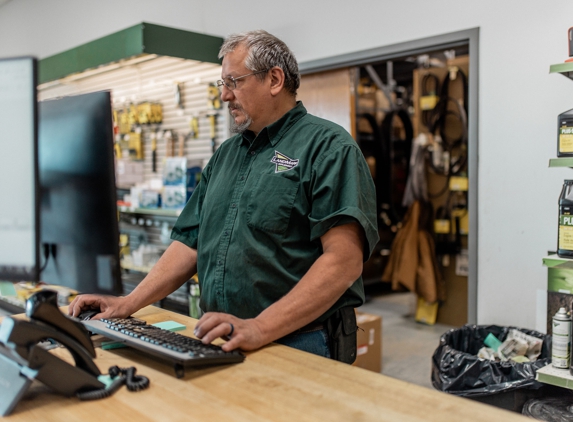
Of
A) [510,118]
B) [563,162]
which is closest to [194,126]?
[510,118]

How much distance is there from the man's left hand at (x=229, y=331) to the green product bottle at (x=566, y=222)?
164 cm

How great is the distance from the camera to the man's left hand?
131cm

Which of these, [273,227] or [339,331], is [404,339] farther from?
[273,227]


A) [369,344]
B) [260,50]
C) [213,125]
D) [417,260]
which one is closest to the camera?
[260,50]

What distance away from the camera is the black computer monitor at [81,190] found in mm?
1521

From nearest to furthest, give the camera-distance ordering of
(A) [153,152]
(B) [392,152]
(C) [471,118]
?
1. (C) [471,118]
2. (A) [153,152]
3. (B) [392,152]

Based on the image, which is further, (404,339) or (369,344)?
(404,339)

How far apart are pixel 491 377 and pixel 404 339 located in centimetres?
256

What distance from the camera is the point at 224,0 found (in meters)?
4.63

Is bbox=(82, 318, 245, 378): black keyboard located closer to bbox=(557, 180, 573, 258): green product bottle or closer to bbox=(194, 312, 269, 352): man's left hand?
bbox=(194, 312, 269, 352): man's left hand

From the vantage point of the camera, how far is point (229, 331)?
133cm

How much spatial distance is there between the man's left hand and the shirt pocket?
37 cm

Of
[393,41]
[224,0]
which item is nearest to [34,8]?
[224,0]

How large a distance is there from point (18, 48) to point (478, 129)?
7.17 metres
